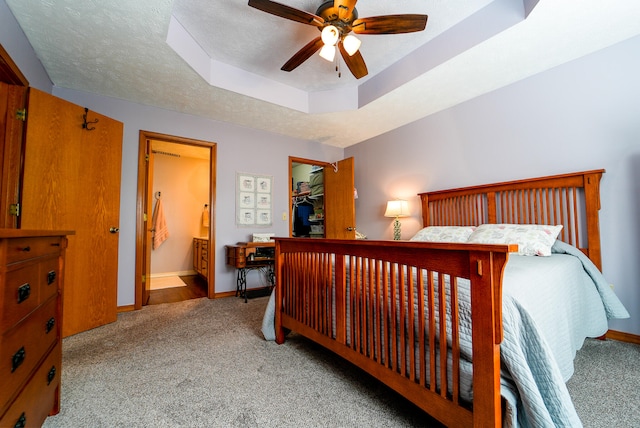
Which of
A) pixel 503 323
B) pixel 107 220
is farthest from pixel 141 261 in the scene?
pixel 503 323

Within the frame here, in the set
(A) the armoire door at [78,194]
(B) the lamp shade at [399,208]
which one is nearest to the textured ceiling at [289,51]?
(A) the armoire door at [78,194]

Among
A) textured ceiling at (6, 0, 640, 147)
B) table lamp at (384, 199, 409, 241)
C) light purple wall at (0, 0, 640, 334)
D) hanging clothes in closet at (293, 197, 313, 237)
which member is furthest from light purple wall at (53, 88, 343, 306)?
table lamp at (384, 199, 409, 241)

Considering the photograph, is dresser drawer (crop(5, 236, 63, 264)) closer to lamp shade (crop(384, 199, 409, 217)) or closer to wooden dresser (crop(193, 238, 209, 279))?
lamp shade (crop(384, 199, 409, 217))

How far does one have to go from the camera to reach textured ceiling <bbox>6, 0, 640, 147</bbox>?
188cm

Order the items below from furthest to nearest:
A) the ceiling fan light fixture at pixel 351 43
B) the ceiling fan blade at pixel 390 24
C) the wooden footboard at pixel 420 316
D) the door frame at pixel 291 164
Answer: the door frame at pixel 291 164 < the ceiling fan light fixture at pixel 351 43 < the ceiling fan blade at pixel 390 24 < the wooden footboard at pixel 420 316

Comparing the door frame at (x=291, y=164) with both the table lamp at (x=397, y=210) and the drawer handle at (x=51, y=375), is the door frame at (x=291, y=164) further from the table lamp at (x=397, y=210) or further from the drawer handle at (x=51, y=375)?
the drawer handle at (x=51, y=375)

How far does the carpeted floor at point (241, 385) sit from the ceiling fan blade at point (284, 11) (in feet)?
7.50

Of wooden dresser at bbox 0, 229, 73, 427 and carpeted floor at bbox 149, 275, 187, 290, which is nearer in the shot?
wooden dresser at bbox 0, 229, 73, 427

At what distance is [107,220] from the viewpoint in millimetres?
2604

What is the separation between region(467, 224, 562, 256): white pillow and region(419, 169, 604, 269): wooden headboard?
219 millimetres

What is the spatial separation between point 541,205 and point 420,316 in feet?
7.17

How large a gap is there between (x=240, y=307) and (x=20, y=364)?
2.27m

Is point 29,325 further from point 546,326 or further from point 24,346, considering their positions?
point 546,326

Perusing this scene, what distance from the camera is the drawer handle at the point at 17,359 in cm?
81
